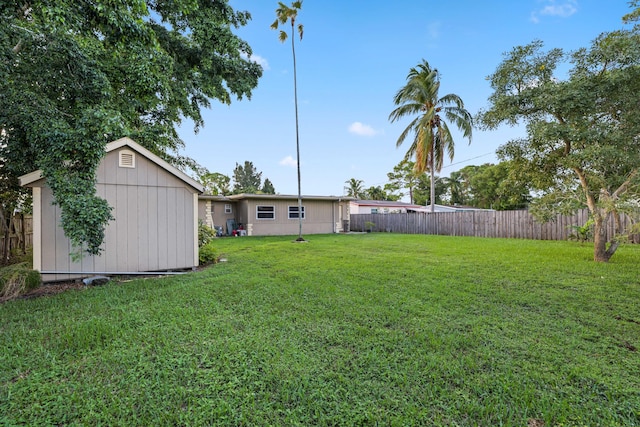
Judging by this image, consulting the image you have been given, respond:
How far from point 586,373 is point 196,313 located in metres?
3.79

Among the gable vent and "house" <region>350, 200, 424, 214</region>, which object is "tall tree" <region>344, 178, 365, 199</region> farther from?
the gable vent

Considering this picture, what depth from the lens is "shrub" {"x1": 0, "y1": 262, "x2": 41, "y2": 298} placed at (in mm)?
4382

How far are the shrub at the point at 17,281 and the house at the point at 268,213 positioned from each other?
33.6 feet

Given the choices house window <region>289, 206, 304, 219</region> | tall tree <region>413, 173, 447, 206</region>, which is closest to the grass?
house window <region>289, 206, 304, 219</region>

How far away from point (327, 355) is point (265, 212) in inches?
561

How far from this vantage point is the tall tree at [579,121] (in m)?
5.46

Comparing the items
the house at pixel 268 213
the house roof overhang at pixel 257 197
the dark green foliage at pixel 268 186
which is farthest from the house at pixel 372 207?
the dark green foliage at pixel 268 186

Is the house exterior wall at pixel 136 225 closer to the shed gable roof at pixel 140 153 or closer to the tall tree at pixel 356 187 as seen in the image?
the shed gable roof at pixel 140 153

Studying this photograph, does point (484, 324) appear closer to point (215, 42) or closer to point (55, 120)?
point (55, 120)

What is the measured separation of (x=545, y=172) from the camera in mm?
7078

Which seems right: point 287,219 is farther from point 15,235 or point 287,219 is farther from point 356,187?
point 356,187

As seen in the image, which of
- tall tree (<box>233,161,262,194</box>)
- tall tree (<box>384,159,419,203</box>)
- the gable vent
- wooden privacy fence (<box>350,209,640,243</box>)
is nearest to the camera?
the gable vent

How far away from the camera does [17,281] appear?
4.49 meters

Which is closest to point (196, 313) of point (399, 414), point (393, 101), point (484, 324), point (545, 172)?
point (399, 414)
